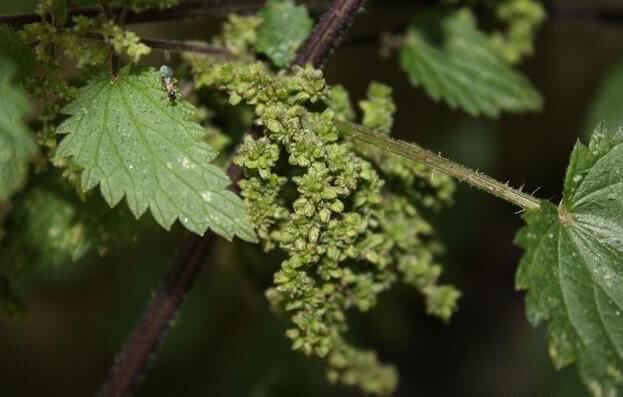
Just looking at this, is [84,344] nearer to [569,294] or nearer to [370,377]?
[370,377]

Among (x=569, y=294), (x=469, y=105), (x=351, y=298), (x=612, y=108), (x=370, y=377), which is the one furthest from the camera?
(x=612, y=108)

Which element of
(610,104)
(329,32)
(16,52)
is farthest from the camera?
(610,104)

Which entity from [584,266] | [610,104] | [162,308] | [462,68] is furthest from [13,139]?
[610,104]

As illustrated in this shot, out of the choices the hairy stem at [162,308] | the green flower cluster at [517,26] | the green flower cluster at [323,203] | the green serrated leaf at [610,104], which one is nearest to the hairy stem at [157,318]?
the hairy stem at [162,308]

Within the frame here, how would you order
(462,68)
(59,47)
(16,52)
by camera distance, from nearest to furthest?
(16,52) < (59,47) < (462,68)

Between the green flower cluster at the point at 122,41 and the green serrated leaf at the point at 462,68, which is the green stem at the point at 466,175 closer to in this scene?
the green flower cluster at the point at 122,41

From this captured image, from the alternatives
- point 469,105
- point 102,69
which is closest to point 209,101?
point 102,69

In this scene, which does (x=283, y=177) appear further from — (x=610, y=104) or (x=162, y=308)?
(x=610, y=104)
